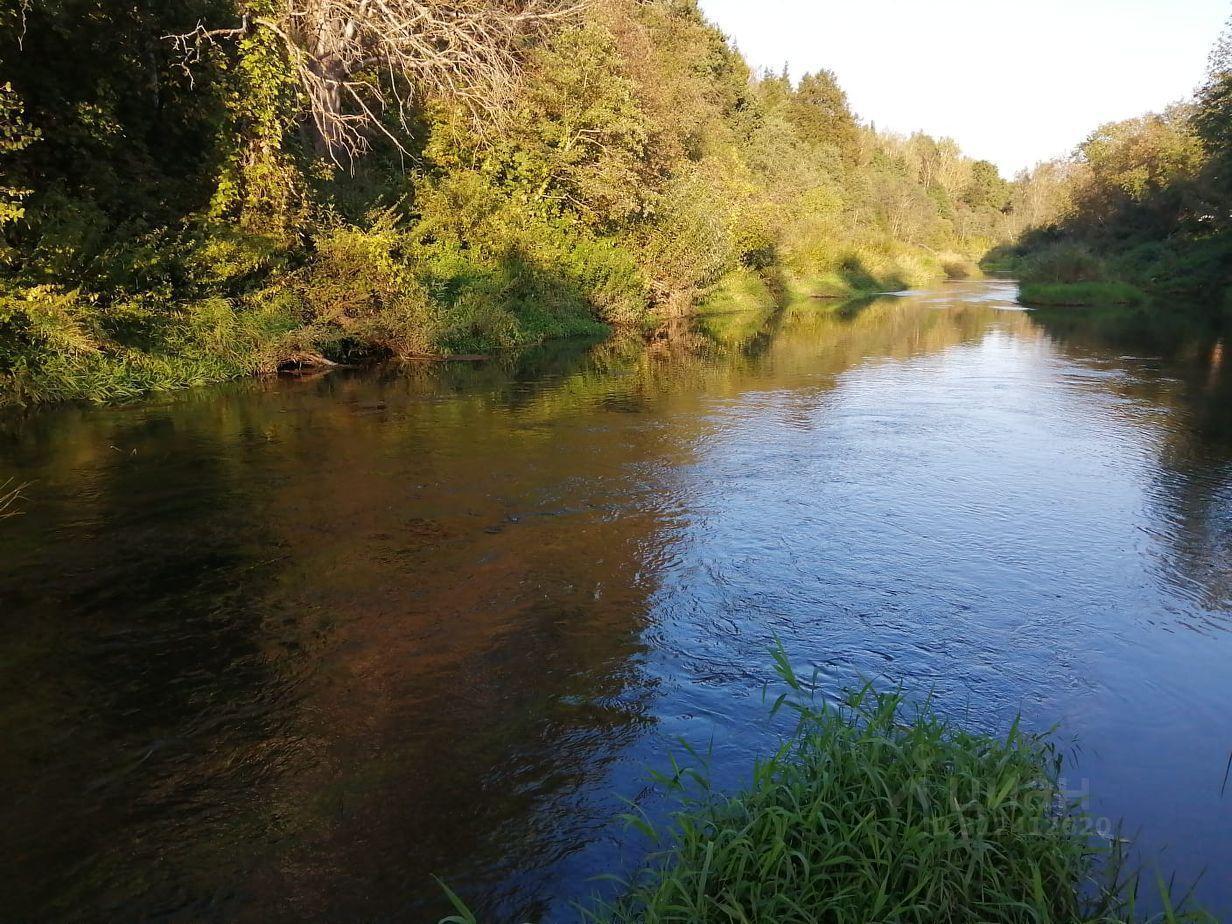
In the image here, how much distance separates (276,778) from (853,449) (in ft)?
26.1

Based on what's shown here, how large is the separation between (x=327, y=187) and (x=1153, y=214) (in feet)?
149

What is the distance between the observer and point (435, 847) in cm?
366

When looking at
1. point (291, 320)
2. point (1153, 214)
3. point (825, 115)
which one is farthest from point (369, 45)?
point (825, 115)

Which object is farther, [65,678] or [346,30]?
[346,30]

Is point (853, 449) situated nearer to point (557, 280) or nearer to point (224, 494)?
point (224, 494)

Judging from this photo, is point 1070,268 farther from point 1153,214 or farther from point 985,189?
point 985,189

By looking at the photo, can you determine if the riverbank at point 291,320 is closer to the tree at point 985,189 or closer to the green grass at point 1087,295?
the green grass at point 1087,295

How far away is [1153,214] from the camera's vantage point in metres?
46.8

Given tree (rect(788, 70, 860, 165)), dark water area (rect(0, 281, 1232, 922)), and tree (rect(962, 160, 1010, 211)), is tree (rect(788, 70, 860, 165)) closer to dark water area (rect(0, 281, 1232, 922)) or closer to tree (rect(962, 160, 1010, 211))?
tree (rect(962, 160, 1010, 211))

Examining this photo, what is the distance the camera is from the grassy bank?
2.95 metres

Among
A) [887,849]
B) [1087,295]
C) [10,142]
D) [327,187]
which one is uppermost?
[327,187]

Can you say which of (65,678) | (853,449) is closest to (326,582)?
(65,678)

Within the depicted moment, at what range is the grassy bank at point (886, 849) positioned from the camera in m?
2.95

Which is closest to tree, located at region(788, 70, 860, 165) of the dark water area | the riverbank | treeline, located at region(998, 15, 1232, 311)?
treeline, located at region(998, 15, 1232, 311)
